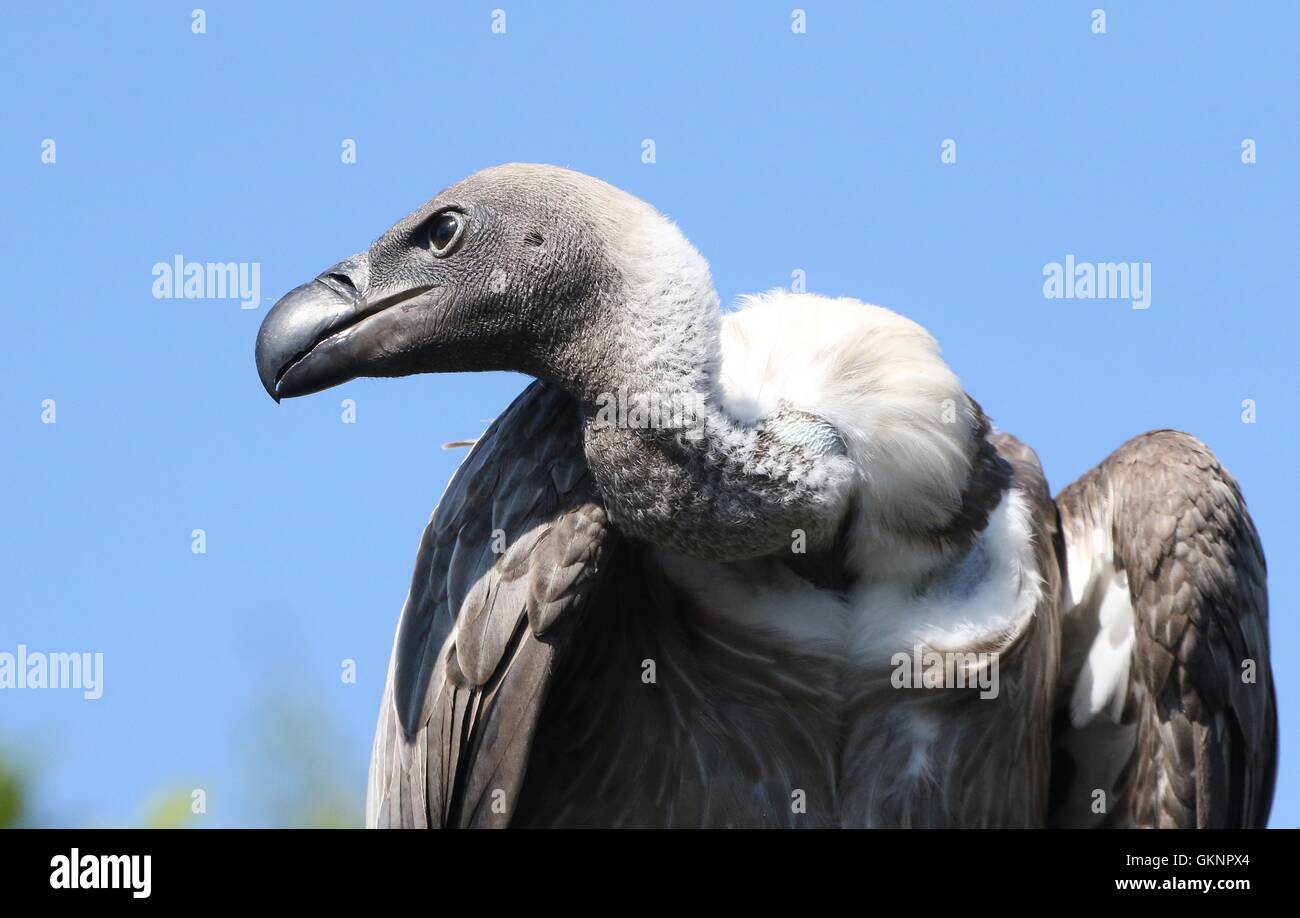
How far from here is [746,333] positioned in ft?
23.3

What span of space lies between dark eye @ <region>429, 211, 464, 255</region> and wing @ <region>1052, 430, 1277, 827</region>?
2.72 meters

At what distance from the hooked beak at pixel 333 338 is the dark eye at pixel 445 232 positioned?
0.17 meters

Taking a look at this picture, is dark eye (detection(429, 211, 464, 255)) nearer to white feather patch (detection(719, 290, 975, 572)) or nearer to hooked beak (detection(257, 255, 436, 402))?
hooked beak (detection(257, 255, 436, 402))

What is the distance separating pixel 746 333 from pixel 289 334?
1682mm

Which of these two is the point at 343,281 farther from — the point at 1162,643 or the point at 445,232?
the point at 1162,643

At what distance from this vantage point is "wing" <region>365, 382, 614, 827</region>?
6867 mm

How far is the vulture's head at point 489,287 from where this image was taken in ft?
21.7

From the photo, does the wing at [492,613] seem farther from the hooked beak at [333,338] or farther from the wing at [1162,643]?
the wing at [1162,643]

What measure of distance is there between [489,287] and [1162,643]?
2.90 m

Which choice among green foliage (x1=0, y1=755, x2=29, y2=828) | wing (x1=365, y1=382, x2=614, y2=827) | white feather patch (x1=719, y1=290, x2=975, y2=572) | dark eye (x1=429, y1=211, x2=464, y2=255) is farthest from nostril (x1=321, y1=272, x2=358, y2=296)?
green foliage (x1=0, y1=755, x2=29, y2=828)

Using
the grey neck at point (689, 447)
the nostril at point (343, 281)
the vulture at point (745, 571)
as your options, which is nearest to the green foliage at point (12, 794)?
the vulture at point (745, 571)

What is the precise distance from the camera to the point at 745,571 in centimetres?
710
